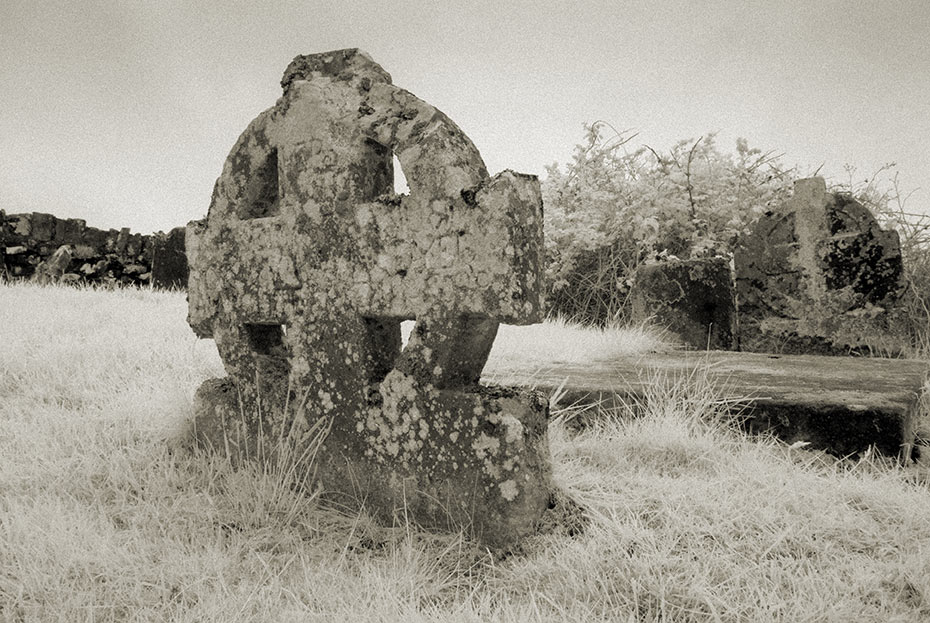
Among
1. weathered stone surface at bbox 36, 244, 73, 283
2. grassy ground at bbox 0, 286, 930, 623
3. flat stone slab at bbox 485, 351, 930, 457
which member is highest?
weathered stone surface at bbox 36, 244, 73, 283

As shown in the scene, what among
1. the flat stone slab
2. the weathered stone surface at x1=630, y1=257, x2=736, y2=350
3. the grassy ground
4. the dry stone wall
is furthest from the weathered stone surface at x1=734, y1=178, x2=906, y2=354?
the dry stone wall

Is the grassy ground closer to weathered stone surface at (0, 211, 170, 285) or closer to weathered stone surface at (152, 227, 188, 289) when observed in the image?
weathered stone surface at (152, 227, 188, 289)

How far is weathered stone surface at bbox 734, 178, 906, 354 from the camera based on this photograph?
6.18 metres

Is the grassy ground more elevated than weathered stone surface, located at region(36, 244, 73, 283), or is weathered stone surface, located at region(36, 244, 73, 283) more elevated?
weathered stone surface, located at region(36, 244, 73, 283)

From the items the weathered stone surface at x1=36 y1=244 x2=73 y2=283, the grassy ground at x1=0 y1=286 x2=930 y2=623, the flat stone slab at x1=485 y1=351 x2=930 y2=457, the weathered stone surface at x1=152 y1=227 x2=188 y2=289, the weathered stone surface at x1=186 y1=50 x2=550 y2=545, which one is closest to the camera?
the grassy ground at x1=0 y1=286 x2=930 y2=623

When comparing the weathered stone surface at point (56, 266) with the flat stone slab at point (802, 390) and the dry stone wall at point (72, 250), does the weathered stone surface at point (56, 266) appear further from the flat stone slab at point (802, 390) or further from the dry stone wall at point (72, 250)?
the flat stone slab at point (802, 390)

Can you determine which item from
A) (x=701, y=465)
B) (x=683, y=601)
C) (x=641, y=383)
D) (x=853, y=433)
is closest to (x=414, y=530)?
(x=683, y=601)

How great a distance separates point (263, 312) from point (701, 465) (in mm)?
1821

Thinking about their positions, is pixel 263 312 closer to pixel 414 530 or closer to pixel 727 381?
pixel 414 530

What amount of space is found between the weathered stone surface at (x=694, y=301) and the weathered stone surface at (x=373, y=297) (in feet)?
14.0

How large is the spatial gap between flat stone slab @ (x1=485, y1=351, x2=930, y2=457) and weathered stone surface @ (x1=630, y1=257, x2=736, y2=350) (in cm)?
158

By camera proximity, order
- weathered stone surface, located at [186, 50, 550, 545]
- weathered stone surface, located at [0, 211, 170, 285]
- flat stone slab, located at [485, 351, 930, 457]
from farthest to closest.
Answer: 1. weathered stone surface, located at [0, 211, 170, 285]
2. flat stone slab, located at [485, 351, 930, 457]
3. weathered stone surface, located at [186, 50, 550, 545]

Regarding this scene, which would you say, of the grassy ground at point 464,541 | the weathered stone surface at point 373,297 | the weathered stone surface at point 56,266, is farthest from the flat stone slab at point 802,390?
the weathered stone surface at point 56,266

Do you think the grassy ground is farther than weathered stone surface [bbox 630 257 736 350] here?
No
